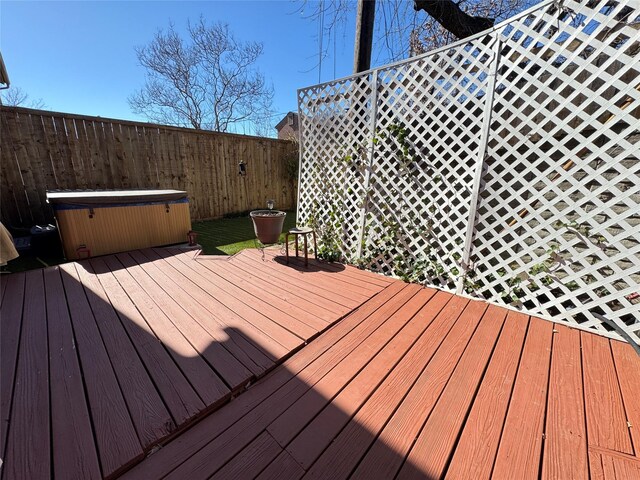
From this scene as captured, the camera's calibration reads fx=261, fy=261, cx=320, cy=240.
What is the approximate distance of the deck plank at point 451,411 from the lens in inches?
41.0

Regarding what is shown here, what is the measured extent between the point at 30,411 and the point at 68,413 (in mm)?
192

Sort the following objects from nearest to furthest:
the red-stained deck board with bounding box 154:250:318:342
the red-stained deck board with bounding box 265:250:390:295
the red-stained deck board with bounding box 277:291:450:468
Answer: the red-stained deck board with bounding box 277:291:450:468 → the red-stained deck board with bounding box 154:250:318:342 → the red-stained deck board with bounding box 265:250:390:295

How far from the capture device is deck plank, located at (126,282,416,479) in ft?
3.41

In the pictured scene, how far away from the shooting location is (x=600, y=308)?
6.46ft

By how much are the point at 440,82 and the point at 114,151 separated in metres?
5.02

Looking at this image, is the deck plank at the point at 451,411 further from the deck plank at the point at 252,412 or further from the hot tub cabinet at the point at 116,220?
the hot tub cabinet at the point at 116,220

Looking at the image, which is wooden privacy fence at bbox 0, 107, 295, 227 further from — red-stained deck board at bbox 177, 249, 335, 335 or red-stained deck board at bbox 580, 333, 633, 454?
red-stained deck board at bbox 580, 333, 633, 454

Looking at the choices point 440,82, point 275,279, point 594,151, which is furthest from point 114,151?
point 594,151

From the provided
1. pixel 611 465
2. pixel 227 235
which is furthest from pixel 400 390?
pixel 227 235

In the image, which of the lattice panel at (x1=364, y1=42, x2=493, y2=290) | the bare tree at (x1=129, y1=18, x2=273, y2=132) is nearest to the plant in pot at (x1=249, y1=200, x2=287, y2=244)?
the lattice panel at (x1=364, y1=42, x2=493, y2=290)

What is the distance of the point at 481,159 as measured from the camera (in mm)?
2203

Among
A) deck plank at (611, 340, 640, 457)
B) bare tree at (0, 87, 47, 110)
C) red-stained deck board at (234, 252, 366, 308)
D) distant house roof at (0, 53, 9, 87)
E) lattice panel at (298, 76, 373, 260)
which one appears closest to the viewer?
deck plank at (611, 340, 640, 457)

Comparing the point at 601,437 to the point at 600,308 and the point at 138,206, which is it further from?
the point at 138,206

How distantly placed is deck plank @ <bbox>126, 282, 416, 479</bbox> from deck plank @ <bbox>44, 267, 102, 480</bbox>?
22 cm
